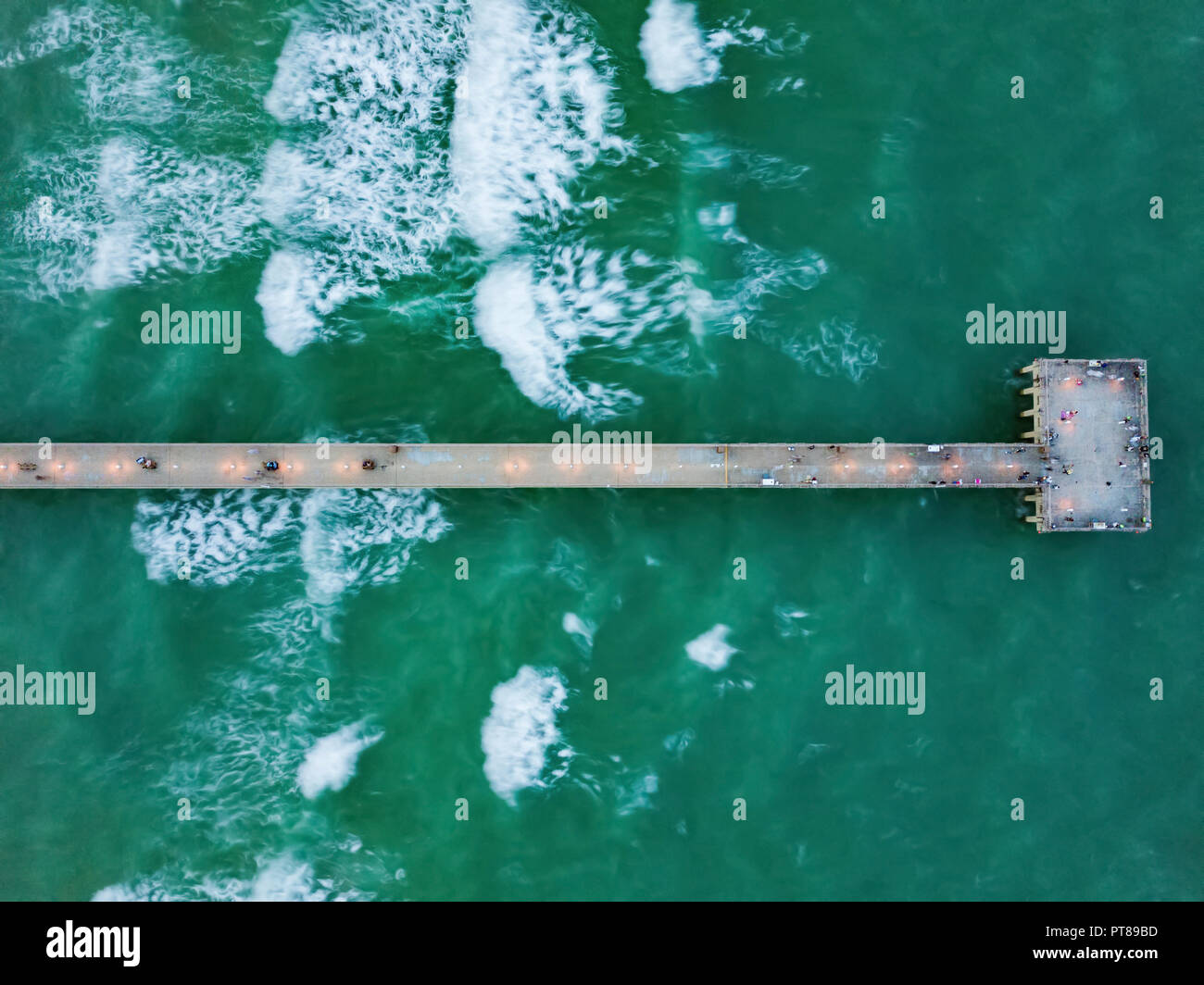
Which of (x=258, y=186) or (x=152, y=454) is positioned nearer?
(x=152, y=454)

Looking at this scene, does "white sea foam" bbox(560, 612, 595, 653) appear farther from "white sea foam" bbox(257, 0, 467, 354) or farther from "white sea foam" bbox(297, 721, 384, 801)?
"white sea foam" bbox(257, 0, 467, 354)

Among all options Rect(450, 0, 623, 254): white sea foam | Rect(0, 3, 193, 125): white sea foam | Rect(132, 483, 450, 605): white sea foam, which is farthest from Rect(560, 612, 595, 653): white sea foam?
Rect(0, 3, 193, 125): white sea foam

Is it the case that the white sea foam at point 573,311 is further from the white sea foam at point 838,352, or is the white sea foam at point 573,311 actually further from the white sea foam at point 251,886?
the white sea foam at point 251,886

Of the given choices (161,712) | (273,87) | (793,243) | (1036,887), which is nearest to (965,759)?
(1036,887)
